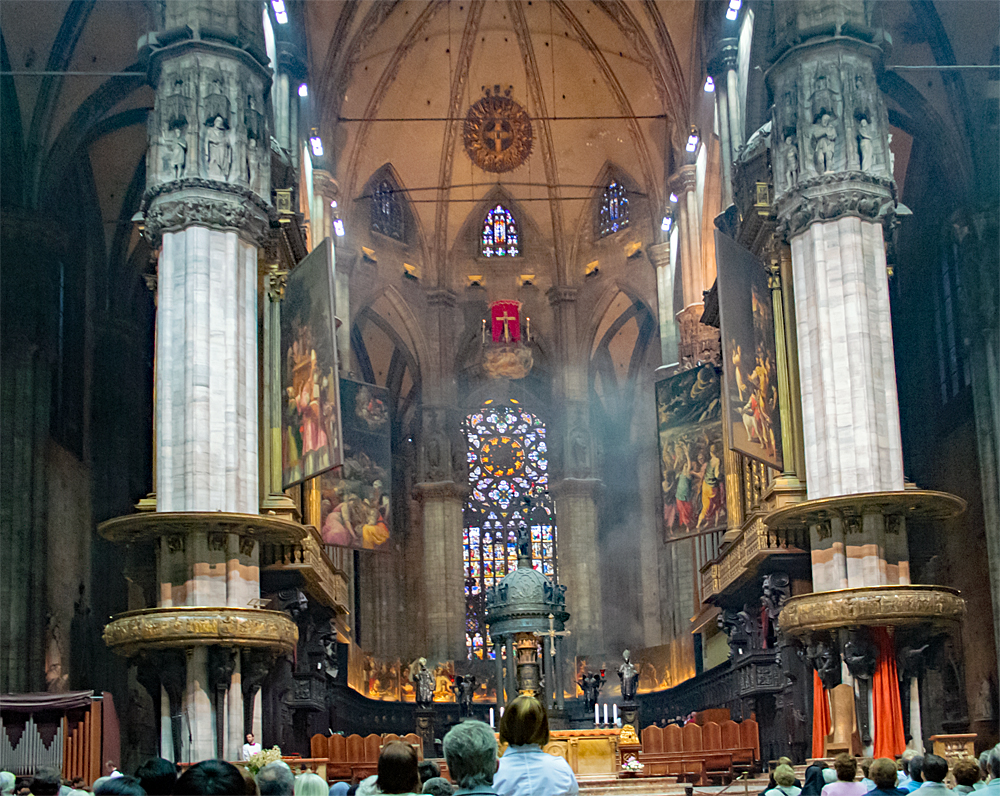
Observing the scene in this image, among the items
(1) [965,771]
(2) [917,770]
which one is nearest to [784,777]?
(2) [917,770]

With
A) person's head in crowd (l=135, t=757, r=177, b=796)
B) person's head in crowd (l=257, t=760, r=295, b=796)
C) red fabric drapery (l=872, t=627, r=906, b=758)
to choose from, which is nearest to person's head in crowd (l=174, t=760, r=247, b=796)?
person's head in crowd (l=135, t=757, r=177, b=796)

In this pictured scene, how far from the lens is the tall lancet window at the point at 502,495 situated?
1895 inches

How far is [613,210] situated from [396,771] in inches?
1735

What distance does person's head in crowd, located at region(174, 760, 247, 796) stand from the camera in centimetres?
462

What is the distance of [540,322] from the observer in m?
49.0

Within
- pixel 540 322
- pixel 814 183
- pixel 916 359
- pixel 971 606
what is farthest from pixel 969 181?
pixel 540 322

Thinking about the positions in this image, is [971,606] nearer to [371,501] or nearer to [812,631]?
[812,631]

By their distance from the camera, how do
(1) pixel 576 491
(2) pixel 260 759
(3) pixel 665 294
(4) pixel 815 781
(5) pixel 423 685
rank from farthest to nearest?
(1) pixel 576 491, (3) pixel 665 294, (5) pixel 423 685, (2) pixel 260 759, (4) pixel 815 781

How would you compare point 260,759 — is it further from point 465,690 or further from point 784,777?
point 465,690

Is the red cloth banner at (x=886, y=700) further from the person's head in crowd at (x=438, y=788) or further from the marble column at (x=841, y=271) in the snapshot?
the person's head in crowd at (x=438, y=788)

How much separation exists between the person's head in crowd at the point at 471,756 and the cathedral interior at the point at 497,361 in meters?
17.2

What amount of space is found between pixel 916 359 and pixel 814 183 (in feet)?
32.8

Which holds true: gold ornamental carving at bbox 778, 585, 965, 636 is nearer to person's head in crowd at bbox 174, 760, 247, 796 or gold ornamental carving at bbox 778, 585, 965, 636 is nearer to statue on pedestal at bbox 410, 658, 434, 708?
person's head in crowd at bbox 174, 760, 247, 796

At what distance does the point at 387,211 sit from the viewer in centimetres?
4819
